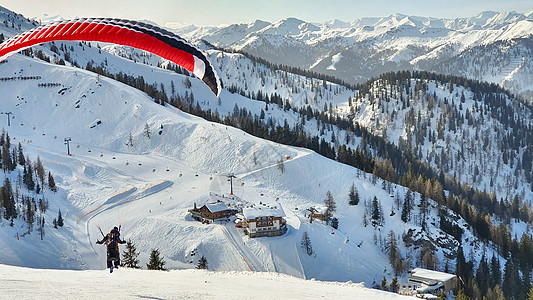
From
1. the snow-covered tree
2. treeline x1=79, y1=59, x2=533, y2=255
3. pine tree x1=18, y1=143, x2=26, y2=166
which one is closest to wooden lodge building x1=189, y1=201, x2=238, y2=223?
treeline x1=79, y1=59, x2=533, y2=255

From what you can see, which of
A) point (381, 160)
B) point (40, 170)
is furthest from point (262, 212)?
point (381, 160)

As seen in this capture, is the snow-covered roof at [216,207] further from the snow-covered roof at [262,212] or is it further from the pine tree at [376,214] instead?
the pine tree at [376,214]

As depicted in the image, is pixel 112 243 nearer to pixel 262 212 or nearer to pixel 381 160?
pixel 262 212

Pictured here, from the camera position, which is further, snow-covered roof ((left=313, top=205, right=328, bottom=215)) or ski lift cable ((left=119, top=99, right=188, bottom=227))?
snow-covered roof ((left=313, top=205, right=328, bottom=215))

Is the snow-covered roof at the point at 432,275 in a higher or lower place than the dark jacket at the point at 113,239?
lower

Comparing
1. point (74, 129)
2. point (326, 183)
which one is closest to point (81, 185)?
point (74, 129)

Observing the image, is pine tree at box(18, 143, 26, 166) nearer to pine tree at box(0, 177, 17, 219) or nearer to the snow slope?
pine tree at box(0, 177, 17, 219)

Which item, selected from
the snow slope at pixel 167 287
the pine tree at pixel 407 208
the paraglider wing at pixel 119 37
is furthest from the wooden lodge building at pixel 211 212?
the paraglider wing at pixel 119 37

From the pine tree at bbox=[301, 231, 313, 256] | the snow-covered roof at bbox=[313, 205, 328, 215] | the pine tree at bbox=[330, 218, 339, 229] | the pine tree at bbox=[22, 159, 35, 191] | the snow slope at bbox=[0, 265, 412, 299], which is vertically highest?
the snow slope at bbox=[0, 265, 412, 299]
